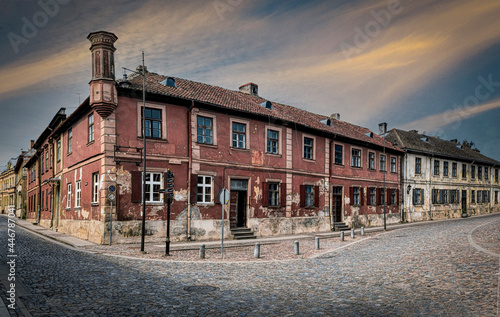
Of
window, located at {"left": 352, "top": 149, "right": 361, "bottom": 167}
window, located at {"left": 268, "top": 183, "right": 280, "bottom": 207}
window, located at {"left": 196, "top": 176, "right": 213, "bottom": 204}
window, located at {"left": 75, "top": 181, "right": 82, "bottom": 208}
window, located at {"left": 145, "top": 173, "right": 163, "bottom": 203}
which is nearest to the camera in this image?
window, located at {"left": 145, "top": 173, "right": 163, "bottom": 203}

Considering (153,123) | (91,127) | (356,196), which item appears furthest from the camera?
(356,196)

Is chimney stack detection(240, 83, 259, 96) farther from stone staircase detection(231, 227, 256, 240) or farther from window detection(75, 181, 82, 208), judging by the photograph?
window detection(75, 181, 82, 208)

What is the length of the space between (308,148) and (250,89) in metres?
6.56

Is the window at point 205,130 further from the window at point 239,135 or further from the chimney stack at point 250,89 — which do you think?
the chimney stack at point 250,89

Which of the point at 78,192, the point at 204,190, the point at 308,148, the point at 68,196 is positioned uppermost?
the point at 308,148

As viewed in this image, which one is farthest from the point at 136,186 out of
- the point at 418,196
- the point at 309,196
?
the point at 418,196

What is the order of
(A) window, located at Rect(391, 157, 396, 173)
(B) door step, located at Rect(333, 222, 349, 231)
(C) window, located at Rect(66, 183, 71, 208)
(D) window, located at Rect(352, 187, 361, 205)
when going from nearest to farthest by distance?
(C) window, located at Rect(66, 183, 71, 208) < (B) door step, located at Rect(333, 222, 349, 231) < (D) window, located at Rect(352, 187, 361, 205) < (A) window, located at Rect(391, 157, 396, 173)

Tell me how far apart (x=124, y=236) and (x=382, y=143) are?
24.9 m

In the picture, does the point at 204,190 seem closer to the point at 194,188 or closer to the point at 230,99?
the point at 194,188

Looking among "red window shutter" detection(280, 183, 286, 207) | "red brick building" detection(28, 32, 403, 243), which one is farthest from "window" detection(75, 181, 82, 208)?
"red window shutter" detection(280, 183, 286, 207)

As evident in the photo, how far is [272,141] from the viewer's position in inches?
912

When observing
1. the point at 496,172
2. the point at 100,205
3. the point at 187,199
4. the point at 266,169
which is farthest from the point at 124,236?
the point at 496,172

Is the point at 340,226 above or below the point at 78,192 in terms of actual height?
below

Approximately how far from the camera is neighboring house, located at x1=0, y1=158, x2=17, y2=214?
205 feet
